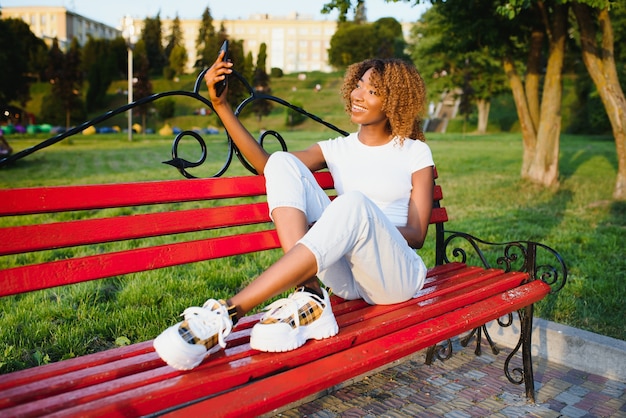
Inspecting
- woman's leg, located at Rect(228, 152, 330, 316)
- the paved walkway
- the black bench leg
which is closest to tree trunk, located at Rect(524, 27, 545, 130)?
the paved walkway

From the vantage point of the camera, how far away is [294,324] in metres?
2.00

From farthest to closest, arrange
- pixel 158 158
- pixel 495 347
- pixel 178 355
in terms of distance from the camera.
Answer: pixel 158 158
pixel 495 347
pixel 178 355

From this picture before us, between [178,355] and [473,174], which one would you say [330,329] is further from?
[473,174]

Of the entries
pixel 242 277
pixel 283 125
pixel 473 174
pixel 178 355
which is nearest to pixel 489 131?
pixel 283 125

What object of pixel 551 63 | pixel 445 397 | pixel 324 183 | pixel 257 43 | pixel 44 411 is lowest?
pixel 445 397

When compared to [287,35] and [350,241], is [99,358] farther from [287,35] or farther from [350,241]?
[287,35]

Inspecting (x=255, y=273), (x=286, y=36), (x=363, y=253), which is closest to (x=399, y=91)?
(x=363, y=253)

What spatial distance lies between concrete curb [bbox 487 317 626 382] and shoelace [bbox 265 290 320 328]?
1.89m

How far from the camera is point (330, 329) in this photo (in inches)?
82.0

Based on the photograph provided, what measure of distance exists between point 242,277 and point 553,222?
4295mm

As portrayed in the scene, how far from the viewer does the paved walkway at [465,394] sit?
2773 mm

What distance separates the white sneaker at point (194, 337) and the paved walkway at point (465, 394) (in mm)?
1003

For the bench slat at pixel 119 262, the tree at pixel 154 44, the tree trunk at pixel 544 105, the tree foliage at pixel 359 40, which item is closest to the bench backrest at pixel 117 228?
the bench slat at pixel 119 262

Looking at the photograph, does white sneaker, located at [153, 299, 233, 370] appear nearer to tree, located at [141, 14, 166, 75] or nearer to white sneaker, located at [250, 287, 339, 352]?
white sneaker, located at [250, 287, 339, 352]
